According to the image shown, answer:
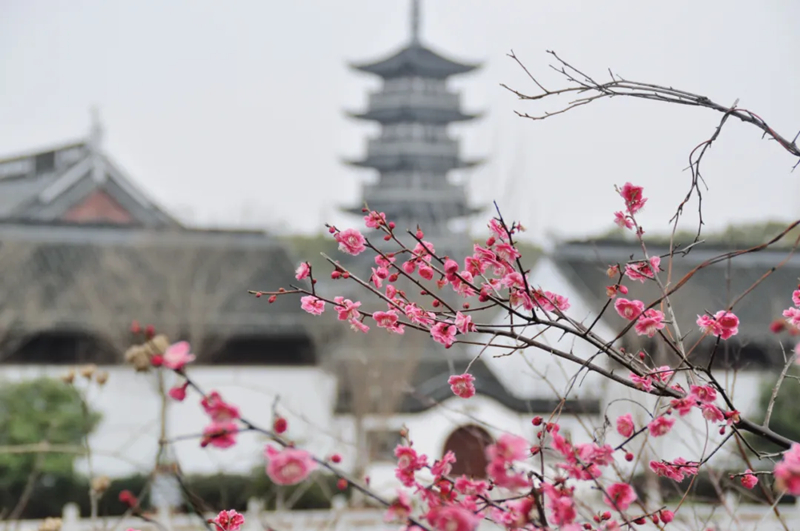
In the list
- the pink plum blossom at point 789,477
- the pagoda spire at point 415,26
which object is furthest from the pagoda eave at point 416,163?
the pink plum blossom at point 789,477

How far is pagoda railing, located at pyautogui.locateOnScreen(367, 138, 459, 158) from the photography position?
16828 mm

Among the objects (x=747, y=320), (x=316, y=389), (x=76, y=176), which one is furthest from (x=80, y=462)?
(x=747, y=320)

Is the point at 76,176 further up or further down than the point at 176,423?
further up

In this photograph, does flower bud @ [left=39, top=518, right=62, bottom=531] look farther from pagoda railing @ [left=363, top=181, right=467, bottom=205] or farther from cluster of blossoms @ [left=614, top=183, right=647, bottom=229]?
pagoda railing @ [left=363, top=181, right=467, bottom=205]

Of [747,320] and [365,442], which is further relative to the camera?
[747,320]

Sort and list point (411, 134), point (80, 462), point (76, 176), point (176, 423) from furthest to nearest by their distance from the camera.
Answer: point (411, 134), point (76, 176), point (176, 423), point (80, 462)

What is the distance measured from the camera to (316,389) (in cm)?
1125

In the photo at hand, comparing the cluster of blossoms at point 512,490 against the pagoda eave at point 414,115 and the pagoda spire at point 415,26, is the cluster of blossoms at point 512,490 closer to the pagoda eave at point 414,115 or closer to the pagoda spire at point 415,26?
the pagoda eave at point 414,115

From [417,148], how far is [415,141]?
239mm

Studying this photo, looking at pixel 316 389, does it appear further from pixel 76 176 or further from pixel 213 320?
pixel 76 176

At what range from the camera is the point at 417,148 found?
16.8 m

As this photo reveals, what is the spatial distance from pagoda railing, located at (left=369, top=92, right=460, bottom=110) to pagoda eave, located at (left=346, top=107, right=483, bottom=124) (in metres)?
0.08

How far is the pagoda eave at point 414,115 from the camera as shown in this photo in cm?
1700

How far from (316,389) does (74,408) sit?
3.15m
